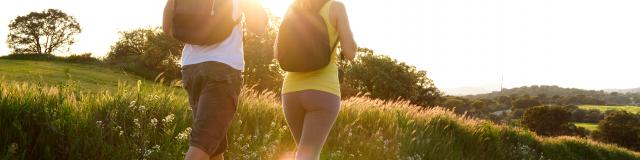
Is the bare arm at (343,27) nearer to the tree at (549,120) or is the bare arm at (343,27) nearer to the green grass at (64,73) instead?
the green grass at (64,73)

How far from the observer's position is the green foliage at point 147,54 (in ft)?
174

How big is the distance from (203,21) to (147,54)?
2129 inches

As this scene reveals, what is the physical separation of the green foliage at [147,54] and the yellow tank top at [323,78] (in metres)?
44.4

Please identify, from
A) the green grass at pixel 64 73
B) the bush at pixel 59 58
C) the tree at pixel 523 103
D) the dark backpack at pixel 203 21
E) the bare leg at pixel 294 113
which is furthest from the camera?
the tree at pixel 523 103

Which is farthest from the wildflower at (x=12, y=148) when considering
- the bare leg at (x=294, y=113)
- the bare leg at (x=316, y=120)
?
the bare leg at (x=316, y=120)

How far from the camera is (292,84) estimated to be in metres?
4.29

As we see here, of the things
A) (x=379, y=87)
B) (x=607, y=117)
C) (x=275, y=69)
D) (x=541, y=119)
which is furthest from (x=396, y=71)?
(x=607, y=117)

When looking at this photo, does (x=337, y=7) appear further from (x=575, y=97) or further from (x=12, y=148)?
(x=575, y=97)

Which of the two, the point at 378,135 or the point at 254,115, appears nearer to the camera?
the point at 254,115

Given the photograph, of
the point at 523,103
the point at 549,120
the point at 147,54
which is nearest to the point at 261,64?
the point at 147,54

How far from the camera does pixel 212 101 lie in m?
3.66

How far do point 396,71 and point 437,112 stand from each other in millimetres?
52080

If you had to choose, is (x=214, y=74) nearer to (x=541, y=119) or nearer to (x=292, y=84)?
(x=292, y=84)

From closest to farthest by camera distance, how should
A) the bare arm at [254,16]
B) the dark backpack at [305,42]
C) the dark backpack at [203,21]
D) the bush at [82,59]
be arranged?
the dark backpack at [203,21]
the bare arm at [254,16]
the dark backpack at [305,42]
the bush at [82,59]
